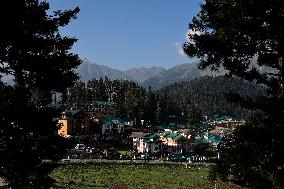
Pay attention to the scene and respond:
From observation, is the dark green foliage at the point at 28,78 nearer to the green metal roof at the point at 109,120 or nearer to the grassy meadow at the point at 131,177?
the grassy meadow at the point at 131,177

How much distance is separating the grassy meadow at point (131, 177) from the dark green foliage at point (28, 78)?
27906 mm

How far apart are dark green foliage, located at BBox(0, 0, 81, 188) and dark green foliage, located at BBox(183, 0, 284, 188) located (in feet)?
14.2

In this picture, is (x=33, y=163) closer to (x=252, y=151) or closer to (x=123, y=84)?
(x=252, y=151)

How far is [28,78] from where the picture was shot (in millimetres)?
13883

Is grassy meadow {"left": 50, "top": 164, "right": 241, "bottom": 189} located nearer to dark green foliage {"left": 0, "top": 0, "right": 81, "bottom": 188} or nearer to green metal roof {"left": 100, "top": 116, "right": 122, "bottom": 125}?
dark green foliage {"left": 0, "top": 0, "right": 81, "bottom": 188}

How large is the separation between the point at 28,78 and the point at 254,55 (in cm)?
720

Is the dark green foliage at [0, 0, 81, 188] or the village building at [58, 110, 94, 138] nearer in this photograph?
the dark green foliage at [0, 0, 81, 188]

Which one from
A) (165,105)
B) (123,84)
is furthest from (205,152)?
(165,105)

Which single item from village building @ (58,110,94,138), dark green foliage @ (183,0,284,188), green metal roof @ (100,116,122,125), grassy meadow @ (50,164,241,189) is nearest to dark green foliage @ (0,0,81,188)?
dark green foliage @ (183,0,284,188)

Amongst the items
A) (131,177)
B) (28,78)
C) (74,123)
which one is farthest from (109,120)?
(28,78)

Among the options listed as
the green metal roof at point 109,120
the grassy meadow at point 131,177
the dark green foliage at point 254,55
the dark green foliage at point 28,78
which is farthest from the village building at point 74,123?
the dark green foliage at point 254,55

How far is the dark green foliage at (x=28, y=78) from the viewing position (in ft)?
42.9

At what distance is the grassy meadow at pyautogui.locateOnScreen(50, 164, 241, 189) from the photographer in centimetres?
4791

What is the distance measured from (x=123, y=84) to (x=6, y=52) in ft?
462
